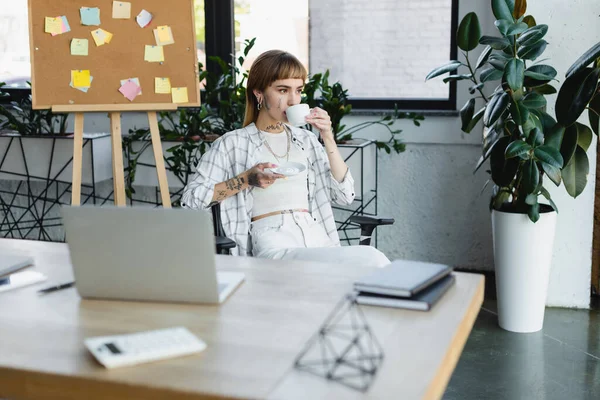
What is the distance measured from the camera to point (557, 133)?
320 cm

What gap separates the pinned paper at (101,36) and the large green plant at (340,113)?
1.02m

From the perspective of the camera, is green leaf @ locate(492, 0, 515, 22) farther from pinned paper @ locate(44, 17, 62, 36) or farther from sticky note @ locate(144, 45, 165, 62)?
pinned paper @ locate(44, 17, 62, 36)

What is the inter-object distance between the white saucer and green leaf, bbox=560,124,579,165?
1313 mm

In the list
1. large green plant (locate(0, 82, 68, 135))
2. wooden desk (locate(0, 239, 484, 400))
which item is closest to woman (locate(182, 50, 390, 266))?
wooden desk (locate(0, 239, 484, 400))

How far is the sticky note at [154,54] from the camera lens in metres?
3.44

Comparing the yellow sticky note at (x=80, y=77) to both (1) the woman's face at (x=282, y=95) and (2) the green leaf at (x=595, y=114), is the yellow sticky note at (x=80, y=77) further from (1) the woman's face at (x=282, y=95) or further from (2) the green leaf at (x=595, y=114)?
(2) the green leaf at (x=595, y=114)

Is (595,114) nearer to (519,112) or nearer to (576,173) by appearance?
(576,173)

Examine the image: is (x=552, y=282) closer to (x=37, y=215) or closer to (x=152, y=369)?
(x=152, y=369)

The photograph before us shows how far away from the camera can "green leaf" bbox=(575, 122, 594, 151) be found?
3.30 metres

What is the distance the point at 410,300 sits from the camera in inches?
60.9

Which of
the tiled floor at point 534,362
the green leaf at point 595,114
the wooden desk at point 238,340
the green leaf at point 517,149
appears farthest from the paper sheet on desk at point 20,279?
the green leaf at point 595,114

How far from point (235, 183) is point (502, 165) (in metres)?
1.20

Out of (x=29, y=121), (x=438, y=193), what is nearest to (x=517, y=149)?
(x=438, y=193)

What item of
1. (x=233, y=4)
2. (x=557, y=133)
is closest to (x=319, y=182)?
(x=557, y=133)
